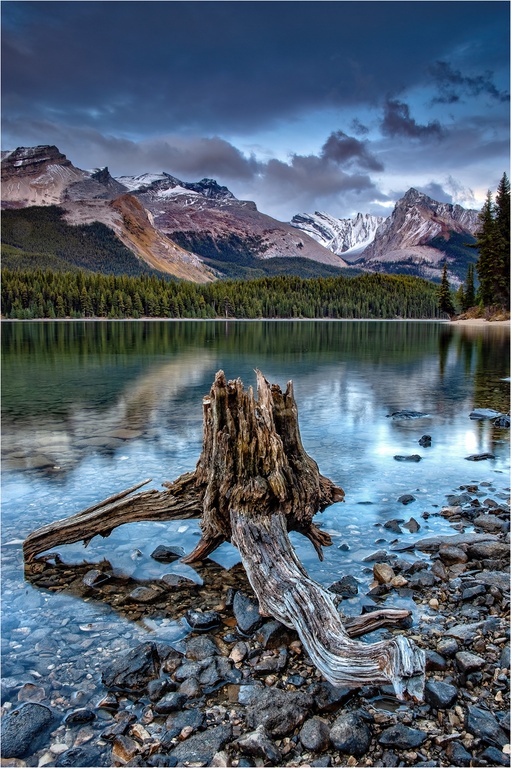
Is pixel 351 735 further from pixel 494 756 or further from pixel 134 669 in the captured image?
pixel 134 669

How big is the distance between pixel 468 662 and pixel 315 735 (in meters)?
2.21

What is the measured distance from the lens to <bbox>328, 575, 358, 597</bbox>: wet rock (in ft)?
27.2

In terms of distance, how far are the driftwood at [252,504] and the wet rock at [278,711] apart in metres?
1.09

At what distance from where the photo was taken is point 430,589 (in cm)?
838

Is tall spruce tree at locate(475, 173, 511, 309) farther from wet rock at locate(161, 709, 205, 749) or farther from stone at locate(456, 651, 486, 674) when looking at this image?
wet rock at locate(161, 709, 205, 749)

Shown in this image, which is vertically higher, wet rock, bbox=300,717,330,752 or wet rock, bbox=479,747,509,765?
wet rock, bbox=479,747,509,765

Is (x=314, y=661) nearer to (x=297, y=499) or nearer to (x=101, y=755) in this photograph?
(x=101, y=755)

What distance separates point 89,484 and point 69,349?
50.9 m

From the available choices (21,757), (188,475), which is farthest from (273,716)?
(188,475)

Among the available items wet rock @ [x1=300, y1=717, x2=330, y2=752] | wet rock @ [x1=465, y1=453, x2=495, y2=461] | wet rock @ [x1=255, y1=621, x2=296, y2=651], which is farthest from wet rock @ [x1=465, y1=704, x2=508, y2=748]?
wet rock @ [x1=465, y1=453, x2=495, y2=461]

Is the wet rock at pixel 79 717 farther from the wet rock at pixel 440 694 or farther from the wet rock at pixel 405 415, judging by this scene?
the wet rock at pixel 405 415

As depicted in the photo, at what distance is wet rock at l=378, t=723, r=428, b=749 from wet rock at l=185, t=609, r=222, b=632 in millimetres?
2916

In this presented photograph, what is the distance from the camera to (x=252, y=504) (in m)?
8.91

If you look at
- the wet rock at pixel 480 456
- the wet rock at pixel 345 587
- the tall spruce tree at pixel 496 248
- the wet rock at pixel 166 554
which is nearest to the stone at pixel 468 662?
the wet rock at pixel 345 587
